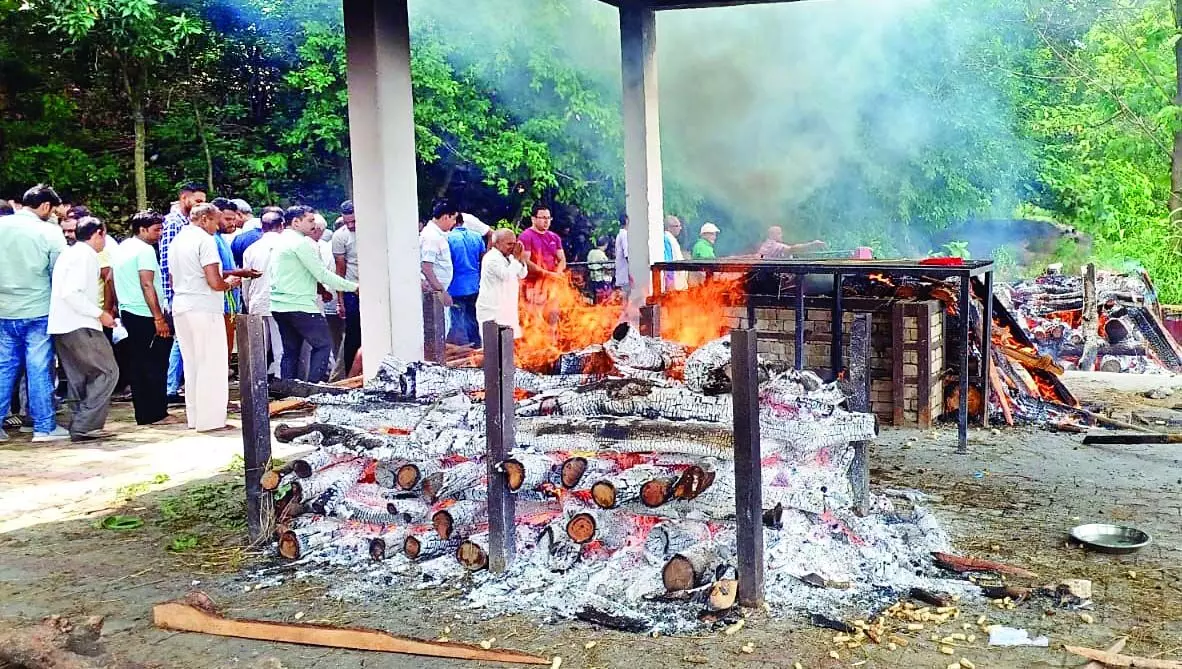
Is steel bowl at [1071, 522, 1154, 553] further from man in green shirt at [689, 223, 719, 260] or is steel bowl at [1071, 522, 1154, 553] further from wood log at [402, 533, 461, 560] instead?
man in green shirt at [689, 223, 719, 260]

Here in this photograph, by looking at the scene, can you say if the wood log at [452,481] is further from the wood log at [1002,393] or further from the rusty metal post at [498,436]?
the wood log at [1002,393]

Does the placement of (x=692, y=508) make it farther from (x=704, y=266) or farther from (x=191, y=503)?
(x=704, y=266)

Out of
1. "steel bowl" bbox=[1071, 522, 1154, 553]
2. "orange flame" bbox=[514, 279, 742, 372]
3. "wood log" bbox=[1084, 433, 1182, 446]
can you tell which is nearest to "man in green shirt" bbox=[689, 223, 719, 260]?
"orange flame" bbox=[514, 279, 742, 372]

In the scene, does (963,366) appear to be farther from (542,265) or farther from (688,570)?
(542,265)

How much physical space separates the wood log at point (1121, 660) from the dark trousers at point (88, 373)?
322 inches

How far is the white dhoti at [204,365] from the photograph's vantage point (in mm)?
9422

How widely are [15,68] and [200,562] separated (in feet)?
45.9

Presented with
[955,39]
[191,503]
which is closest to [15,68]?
[191,503]

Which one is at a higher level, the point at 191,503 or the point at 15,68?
the point at 15,68

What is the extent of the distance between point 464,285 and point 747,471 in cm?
756

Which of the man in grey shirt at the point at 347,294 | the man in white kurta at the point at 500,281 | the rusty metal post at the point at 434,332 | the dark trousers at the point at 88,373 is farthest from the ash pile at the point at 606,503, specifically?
the man in grey shirt at the point at 347,294

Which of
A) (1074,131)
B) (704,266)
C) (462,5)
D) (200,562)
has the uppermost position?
(462,5)

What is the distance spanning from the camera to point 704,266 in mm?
9773

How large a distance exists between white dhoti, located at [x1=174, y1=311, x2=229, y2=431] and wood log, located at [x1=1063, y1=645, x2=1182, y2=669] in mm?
7617
